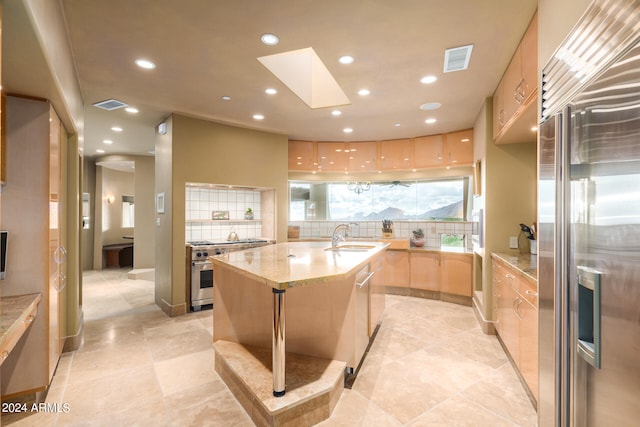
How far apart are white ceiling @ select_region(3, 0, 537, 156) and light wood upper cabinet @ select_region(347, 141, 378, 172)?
1.44 metres

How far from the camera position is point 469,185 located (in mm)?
5129

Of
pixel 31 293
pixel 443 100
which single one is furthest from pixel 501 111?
pixel 31 293

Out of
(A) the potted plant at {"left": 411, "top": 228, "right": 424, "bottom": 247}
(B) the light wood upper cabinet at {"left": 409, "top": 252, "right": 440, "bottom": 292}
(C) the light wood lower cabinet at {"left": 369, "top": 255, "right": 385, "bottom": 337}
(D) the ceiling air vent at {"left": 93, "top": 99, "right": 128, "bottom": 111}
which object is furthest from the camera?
(A) the potted plant at {"left": 411, "top": 228, "right": 424, "bottom": 247}

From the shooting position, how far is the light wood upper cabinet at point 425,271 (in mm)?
4801

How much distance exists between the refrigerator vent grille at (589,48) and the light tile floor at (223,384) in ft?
6.46

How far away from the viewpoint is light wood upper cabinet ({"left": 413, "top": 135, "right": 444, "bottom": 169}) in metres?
4.99

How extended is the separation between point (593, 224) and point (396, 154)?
437cm

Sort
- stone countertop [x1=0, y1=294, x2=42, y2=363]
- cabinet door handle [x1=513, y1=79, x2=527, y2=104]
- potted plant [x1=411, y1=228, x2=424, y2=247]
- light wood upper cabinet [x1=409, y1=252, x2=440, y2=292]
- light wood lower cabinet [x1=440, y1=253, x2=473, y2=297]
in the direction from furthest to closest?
potted plant [x1=411, y1=228, x2=424, y2=247] → light wood upper cabinet [x1=409, y1=252, x2=440, y2=292] → light wood lower cabinet [x1=440, y1=253, x2=473, y2=297] → cabinet door handle [x1=513, y1=79, x2=527, y2=104] → stone countertop [x1=0, y1=294, x2=42, y2=363]

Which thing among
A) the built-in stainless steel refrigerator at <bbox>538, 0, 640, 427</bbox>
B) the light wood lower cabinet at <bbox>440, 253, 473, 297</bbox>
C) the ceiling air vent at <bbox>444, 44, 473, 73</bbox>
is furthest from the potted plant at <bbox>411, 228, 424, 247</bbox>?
the built-in stainless steel refrigerator at <bbox>538, 0, 640, 427</bbox>

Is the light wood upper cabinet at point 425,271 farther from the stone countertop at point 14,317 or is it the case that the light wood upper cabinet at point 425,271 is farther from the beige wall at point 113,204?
the beige wall at point 113,204

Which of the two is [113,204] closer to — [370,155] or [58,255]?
[58,255]

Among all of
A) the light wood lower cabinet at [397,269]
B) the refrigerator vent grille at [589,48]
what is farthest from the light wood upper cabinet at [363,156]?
the refrigerator vent grille at [589,48]

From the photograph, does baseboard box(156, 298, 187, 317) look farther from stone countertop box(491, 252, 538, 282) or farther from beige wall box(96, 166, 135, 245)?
beige wall box(96, 166, 135, 245)

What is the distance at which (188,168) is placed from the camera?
416 centimetres
